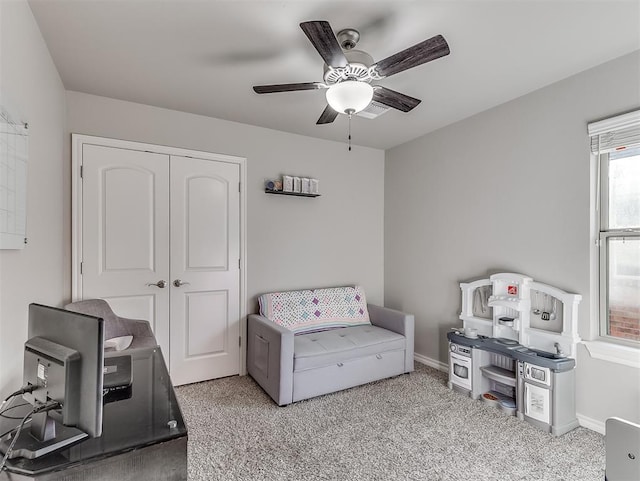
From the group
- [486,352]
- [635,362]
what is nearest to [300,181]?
[486,352]

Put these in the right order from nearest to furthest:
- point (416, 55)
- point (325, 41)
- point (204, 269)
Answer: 1. point (325, 41)
2. point (416, 55)
3. point (204, 269)

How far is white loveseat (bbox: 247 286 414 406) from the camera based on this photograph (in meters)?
2.76

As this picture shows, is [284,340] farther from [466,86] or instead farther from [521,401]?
[466,86]

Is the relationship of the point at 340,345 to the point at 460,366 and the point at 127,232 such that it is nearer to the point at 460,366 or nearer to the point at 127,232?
the point at 460,366

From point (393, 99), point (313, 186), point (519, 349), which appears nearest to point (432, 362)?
point (519, 349)

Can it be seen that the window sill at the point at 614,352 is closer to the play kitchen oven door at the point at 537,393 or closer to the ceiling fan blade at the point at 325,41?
the play kitchen oven door at the point at 537,393

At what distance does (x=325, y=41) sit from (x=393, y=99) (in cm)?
73

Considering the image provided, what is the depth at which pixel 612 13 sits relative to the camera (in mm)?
1819

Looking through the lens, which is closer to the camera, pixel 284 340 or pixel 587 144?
pixel 587 144

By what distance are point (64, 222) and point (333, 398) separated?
8.68 ft

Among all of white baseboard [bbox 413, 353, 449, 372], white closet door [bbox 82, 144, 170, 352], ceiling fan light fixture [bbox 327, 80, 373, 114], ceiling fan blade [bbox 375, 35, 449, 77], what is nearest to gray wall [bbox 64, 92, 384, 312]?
white closet door [bbox 82, 144, 170, 352]

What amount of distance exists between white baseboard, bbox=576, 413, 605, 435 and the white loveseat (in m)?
1.37

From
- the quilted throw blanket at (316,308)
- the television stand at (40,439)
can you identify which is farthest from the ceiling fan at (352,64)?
the quilted throw blanket at (316,308)

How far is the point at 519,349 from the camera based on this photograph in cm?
262
